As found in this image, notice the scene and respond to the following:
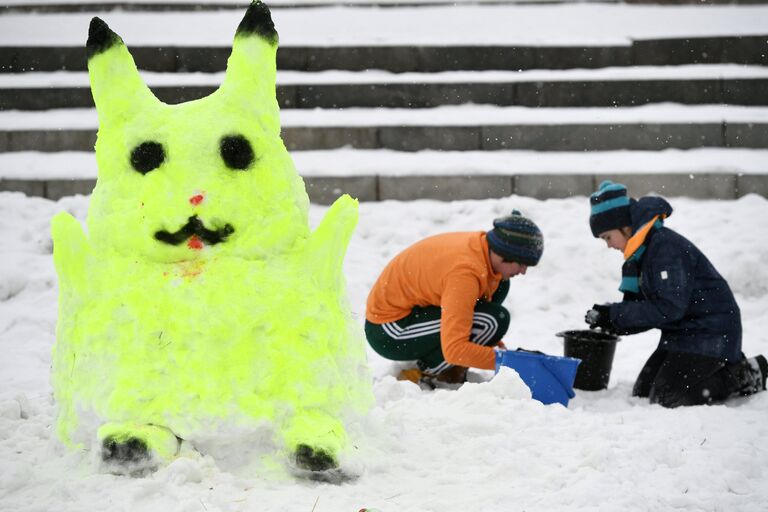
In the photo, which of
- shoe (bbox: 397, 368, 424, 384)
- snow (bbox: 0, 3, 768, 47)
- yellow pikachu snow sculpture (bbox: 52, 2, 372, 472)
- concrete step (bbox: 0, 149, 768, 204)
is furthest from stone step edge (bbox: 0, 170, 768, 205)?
yellow pikachu snow sculpture (bbox: 52, 2, 372, 472)

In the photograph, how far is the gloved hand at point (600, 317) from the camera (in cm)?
462

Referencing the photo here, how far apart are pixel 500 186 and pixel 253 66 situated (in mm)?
4877

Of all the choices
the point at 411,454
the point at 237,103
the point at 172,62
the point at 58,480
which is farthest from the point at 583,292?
the point at 172,62

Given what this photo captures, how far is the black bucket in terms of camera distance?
4.64 m

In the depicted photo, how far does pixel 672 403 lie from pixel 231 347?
7.96 ft

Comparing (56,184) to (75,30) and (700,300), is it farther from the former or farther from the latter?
(700,300)

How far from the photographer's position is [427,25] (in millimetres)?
9930

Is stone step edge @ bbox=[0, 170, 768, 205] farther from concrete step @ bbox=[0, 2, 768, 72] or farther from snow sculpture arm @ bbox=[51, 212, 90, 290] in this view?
snow sculpture arm @ bbox=[51, 212, 90, 290]

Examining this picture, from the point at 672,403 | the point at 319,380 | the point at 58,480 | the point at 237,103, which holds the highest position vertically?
the point at 237,103

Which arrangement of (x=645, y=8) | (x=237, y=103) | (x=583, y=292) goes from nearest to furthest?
(x=237, y=103)
(x=583, y=292)
(x=645, y=8)

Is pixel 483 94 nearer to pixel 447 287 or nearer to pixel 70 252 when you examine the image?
pixel 447 287

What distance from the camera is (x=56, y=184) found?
7.68m

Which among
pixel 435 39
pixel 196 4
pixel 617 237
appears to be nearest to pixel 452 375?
pixel 617 237

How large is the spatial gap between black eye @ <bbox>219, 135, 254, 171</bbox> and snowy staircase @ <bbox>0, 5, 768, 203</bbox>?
4666 mm
